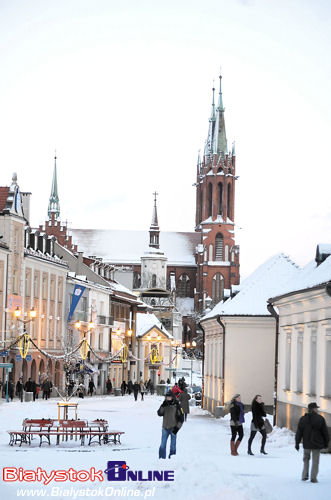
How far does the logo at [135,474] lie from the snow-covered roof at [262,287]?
23.8 m

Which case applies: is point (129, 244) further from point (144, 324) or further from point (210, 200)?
point (144, 324)

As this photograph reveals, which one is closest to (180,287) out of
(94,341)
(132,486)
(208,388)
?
(94,341)

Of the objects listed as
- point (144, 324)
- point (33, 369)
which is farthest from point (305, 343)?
point (144, 324)

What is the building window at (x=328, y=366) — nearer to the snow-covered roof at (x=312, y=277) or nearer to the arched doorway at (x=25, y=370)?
the snow-covered roof at (x=312, y=277)

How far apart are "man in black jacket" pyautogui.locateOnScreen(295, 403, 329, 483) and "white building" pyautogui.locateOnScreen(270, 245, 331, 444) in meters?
6.97

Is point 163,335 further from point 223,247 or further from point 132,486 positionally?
point 132,486

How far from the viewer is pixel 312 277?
104 feet

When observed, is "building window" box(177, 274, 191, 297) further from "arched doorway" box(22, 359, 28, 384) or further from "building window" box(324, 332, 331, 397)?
"building window" box(324, 332, 331, 397)

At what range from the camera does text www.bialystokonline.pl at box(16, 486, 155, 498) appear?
18.0 m

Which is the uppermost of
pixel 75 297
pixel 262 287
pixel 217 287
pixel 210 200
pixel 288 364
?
pixel 210 200

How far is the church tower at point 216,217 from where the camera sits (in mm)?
179000

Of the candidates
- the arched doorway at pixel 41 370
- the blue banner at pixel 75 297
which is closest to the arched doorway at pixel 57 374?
the arched doorway at pixel 41 370

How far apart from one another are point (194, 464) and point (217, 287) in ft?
516

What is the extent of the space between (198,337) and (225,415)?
12748cm
